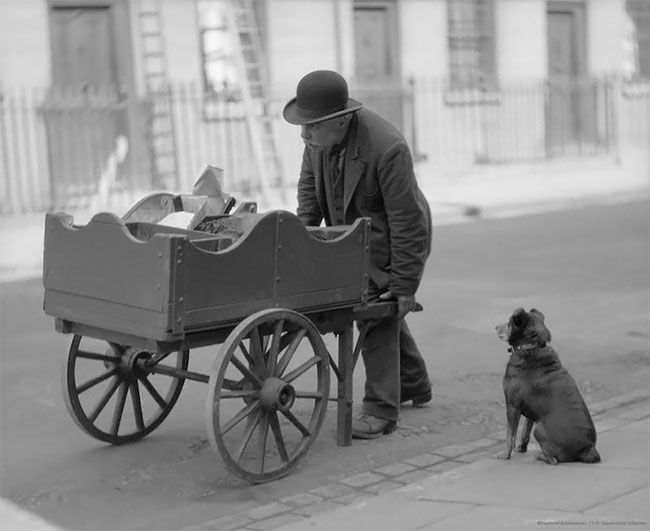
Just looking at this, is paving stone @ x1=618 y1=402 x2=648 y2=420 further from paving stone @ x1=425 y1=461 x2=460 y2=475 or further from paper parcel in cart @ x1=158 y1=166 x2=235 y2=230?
paper parcel in cart @ x1=158 y1=166 x2=235 y2=230

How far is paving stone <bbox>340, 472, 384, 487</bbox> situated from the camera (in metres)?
5.23

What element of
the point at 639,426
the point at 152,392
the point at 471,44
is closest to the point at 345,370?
the point at 152,392

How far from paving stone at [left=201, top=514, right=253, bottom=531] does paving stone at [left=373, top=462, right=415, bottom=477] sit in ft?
2.73

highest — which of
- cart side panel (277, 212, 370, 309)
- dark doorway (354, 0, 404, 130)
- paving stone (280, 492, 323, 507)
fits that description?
dark doorway (354, 0, 404, 130)

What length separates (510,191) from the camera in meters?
19.3

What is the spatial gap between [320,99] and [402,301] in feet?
3.69

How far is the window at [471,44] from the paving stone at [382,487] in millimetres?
15217

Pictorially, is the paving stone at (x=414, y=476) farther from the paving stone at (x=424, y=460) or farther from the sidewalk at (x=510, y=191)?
the sidewalk at (x=510, y=191)

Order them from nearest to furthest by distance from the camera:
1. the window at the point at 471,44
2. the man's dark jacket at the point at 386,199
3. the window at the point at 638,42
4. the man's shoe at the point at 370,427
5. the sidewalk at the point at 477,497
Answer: the sidewalk at the point at 477,497, the man's dark jacket at the point at 386,199, the man's shoe at the point at 370,427, the window at the point at 471,44, the window at the point at 638,42

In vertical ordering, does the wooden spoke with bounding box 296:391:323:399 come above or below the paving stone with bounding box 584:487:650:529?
above

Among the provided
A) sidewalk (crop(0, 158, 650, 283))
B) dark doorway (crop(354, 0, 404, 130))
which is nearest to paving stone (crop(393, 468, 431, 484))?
sidewalk (crop(0, 158, 650, 283))

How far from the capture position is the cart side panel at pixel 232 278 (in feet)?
15.9

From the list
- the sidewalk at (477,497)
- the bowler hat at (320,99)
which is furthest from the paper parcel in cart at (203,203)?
the sidewalk at (477,497)

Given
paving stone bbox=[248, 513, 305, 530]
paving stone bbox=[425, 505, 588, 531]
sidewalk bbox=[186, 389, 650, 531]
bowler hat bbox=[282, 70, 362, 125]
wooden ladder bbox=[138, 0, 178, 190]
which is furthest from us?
wooden ladder bbox=[138, 0, 178, 190]
